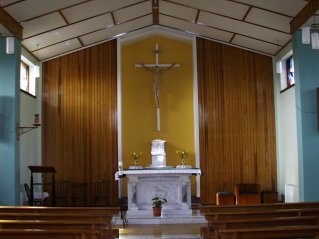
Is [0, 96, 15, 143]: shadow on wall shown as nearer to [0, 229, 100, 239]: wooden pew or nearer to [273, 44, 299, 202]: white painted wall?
[0, 229, 100, 239]: wooden pew

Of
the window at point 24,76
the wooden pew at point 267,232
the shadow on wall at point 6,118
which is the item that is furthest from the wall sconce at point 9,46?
the wooden pew at point 267,232

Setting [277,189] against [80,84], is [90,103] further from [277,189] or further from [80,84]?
[277,189]

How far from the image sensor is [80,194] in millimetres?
11172

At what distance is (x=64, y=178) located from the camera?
1118cm

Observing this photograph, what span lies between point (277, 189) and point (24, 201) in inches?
226

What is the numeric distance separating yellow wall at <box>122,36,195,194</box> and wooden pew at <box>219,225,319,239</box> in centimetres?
724

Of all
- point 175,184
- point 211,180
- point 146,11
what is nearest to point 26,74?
point 146,11

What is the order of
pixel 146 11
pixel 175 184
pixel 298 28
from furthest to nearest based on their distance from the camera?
1. pixel 146 11
2. pixel 175 184
3. pixel 298 28

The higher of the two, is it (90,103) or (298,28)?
(298,28)

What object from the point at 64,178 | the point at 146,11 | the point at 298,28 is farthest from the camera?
the point at 64,178

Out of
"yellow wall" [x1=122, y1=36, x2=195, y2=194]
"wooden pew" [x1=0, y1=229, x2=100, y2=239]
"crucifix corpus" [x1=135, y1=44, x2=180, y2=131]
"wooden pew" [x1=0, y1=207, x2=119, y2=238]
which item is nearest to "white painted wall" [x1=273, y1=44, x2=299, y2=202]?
"yellow wall" [x1=122, y1=36, x2=195, y2=194]

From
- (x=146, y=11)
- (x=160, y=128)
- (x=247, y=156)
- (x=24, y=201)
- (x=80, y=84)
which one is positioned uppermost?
(x=146, y=11)

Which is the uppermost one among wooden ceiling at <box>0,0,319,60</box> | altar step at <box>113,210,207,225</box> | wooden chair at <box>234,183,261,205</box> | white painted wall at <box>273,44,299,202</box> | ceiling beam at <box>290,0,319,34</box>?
wooden ceiling at <box>0,0,319,60</box>

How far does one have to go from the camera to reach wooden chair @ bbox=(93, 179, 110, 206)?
36.4 ft
